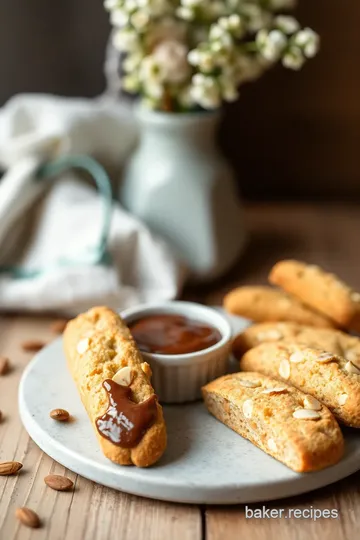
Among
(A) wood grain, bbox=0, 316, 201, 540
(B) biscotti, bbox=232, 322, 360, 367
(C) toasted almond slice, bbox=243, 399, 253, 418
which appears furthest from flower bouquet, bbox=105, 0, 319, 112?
(A) wood grain, bbox=0, 316, 201, 540

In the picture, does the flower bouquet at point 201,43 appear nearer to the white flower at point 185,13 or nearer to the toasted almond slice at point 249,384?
the white flower at point 185,13

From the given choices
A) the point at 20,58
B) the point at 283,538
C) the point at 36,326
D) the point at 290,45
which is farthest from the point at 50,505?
the point at 20,58

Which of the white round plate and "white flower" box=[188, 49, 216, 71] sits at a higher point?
"white flower" box=[188, 49, 216, 71]

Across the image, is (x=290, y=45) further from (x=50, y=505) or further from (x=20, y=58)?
(x=50, y=505)

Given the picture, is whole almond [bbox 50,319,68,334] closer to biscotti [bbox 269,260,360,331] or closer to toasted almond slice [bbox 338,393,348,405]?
biscotti [bbox 269,260,360,331]

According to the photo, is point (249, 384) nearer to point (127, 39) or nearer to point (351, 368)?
point (351, 368)

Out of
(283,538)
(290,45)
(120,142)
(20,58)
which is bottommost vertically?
(283,538)

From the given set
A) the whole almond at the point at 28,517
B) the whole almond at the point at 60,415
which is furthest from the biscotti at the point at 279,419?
the whole almond at the point at 28,517
